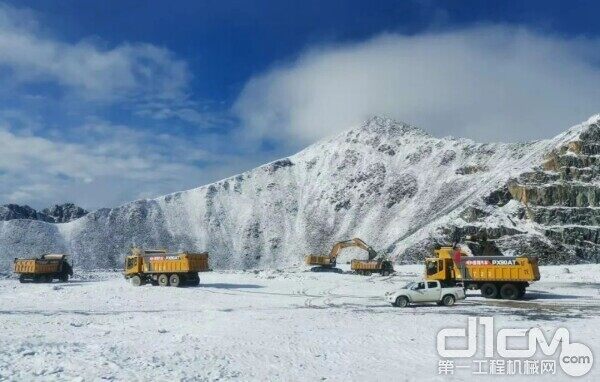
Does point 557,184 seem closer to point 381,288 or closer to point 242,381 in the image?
point 381,288

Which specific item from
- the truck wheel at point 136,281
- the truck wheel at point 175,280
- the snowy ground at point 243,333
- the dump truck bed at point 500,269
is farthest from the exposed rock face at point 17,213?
the dump truck bed at point 500,269

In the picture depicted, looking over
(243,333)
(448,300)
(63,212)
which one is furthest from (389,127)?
(243,333)

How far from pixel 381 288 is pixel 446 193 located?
8780 cm

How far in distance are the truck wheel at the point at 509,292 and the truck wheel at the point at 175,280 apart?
87.2 ft

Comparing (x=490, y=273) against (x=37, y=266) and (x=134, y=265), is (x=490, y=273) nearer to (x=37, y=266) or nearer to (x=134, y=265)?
(x=134, y=265)

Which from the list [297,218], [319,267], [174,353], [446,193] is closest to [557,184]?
[446,193]

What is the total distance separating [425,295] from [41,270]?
145 feet

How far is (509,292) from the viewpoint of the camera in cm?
3562

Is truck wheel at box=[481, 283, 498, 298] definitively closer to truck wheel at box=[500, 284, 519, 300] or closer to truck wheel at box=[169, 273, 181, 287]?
truck wheel at box=[500, 284, 519, 300]

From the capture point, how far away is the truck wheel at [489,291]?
1422 inches

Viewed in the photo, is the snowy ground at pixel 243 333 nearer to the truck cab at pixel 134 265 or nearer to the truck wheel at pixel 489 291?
the truck wheel at pixel 489 291

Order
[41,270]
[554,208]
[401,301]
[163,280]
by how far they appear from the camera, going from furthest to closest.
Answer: [554,208] < [41,270] < [163,280] < [401,301]

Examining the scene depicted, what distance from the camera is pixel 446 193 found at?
128500 mm

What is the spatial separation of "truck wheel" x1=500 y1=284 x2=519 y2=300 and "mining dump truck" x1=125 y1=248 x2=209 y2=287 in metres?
25.7
